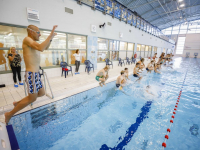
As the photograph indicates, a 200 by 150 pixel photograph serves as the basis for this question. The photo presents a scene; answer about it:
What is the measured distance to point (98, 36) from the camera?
25.3ft

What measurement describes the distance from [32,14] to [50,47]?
1684 mm

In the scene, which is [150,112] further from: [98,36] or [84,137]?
[98,36]

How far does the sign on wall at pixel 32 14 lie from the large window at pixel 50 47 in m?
0.61

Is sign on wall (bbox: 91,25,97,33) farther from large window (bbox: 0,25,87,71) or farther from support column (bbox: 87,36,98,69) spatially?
large window (bbox: 0,25,87,71)

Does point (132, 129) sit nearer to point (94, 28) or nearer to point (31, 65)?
point (31, 65)

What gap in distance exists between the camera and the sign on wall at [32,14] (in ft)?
14.2

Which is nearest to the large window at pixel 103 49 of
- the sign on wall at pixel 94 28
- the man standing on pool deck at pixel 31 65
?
the sign on wall at pixel 94 28

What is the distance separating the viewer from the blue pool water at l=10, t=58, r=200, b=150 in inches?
78.2

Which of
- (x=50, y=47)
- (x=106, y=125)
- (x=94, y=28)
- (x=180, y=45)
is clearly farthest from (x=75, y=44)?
(x=180, y=45)

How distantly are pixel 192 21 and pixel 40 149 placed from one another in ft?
128

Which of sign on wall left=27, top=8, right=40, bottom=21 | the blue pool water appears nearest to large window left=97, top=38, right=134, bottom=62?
sign on wall left=27, top=8, right=40, bottom=21

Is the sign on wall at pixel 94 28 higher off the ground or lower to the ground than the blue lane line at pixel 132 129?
higher

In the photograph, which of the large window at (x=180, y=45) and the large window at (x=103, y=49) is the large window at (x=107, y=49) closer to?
the large window at (x=103, y=49)

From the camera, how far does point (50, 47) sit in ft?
18.6
